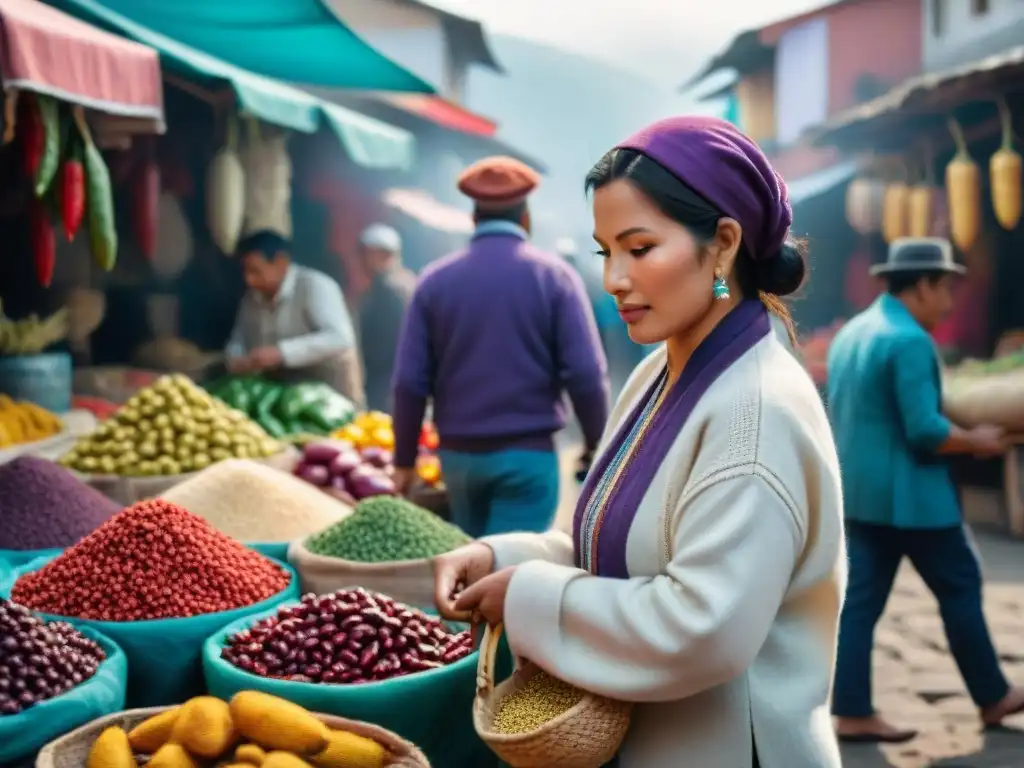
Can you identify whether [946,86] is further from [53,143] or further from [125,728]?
[125,728]

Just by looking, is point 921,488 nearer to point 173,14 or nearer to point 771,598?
point 771,598

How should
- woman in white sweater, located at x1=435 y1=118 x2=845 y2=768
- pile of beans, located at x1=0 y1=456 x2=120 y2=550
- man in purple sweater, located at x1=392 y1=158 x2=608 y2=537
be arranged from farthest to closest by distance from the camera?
man in purple sweater, located at x1=392 y1=158 x2=608 y2=537
pile of beans, located at x1=0 y1=456 x2=120 y2=550
woman in white sweater, located at x1=435 y1=118 x2=845 y2=768

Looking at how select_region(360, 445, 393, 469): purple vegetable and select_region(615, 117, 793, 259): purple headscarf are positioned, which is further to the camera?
select_region(360, 445, 393, 469): purple vegetable

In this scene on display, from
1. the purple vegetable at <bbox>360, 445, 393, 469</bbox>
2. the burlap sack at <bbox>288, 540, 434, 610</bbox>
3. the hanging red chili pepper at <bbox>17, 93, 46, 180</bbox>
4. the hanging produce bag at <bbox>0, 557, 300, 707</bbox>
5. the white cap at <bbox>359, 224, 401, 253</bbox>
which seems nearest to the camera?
the hanging produce bag at <bbox>0, 557, 300, 707</bbox>

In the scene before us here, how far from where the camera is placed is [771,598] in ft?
4.61

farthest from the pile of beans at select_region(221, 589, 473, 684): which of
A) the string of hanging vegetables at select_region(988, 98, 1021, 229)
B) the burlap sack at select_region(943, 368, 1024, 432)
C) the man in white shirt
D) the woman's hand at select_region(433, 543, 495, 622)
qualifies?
the string of hanging vegetables at select_region(988, 98, 1021, 229)

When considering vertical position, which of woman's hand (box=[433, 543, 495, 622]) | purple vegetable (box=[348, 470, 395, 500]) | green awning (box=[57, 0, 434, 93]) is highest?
green awning (box=[57, 0, 434, 93])

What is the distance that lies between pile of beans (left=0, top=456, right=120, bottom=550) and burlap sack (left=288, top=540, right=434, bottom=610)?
74 centimetres

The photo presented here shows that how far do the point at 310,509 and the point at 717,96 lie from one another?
21.5 metres

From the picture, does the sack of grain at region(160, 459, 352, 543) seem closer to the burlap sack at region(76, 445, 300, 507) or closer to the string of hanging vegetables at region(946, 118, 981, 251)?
the burlap sack at region(76, 445, 300, 507)

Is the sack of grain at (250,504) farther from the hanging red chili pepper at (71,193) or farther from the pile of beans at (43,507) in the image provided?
the hanging red chili pepper at (71,193)

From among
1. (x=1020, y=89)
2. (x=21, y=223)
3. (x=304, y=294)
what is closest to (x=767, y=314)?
(x=304, y=294)

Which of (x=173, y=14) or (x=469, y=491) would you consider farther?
(x=173, y=14)

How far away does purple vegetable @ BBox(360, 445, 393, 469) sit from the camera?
4648mm
